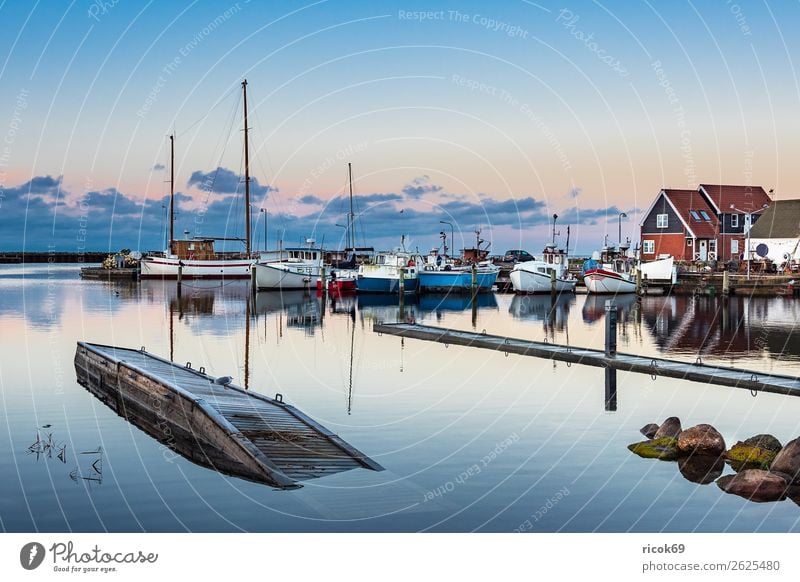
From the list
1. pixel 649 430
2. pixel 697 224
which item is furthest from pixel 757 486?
pixel 697 224

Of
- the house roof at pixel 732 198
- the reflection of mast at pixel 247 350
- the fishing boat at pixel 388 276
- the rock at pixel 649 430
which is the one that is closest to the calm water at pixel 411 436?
the reflection of mast at pixel 247 350

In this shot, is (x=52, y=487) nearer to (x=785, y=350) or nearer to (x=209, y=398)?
(x=209, y=398)

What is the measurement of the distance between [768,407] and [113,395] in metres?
17.0

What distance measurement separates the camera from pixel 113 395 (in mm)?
22609

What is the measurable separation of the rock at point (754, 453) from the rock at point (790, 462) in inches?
23.3

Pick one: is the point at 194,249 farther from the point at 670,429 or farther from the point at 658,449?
the point at 658,449

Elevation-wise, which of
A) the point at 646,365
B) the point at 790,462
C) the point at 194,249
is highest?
the point at 194,249

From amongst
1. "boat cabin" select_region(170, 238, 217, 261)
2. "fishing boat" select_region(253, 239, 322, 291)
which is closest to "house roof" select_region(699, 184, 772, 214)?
"fishing boat" select_region(253, 239, 322, 291)

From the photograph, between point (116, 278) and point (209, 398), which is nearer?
point (209, 398)

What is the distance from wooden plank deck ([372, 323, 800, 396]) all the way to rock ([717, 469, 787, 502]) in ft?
17.5

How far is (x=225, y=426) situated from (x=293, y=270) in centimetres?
6510

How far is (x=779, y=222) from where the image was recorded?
78.3 meters

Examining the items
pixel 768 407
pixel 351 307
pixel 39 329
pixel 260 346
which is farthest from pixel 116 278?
pixel 768 407

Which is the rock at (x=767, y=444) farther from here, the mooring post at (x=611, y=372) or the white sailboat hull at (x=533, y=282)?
the white sailboat hull at (x=533, y=282)
